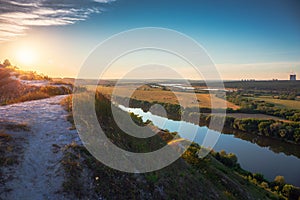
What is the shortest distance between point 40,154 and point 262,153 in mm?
42558

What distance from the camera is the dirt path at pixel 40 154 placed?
4109 mm

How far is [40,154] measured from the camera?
5.02 metres

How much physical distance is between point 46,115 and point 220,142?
43150 mm

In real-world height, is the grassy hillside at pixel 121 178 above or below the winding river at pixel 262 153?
above

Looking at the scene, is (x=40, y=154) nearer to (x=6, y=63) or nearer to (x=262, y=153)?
(x=6, y=63)

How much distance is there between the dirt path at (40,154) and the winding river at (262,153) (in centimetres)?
1923

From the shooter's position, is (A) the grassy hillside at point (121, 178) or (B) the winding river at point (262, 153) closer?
(A) the grassy hillside at point (121, 178)

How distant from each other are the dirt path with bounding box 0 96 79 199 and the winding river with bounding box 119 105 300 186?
19.2 meters

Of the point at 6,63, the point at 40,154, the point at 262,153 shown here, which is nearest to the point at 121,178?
the point at 40,154

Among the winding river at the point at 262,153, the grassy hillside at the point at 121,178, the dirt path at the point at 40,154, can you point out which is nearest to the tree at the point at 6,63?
the winding river at the point at 262,153

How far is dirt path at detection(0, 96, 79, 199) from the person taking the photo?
411 cm

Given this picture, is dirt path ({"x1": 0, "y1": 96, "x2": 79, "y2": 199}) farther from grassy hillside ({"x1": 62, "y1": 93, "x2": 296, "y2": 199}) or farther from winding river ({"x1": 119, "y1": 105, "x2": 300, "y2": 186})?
winding river ({"x1": 119, "y1": 105, "x2": 300, "y2": 186})

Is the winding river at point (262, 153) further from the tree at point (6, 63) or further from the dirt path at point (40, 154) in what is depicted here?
the dirt path at point (40, 154)

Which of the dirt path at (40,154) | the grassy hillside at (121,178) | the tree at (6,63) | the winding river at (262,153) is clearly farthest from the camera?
the winding river at (262,153)
